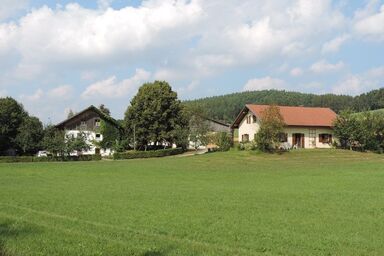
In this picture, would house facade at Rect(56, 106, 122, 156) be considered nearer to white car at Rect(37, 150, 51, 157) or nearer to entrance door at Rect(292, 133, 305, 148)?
white car at Rect(37, 150, 51, 157)

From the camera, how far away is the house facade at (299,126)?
61.6 meters

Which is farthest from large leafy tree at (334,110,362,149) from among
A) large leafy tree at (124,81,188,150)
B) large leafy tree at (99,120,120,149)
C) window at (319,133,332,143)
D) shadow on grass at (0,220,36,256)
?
shadow on grass at (0,220,36,256)

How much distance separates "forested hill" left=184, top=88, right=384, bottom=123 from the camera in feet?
420

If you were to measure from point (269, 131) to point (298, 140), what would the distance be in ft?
30.2

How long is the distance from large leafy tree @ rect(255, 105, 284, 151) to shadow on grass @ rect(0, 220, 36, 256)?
44485 mm

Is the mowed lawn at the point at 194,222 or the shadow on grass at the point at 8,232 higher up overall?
the shadow on grass at the point at 8,232

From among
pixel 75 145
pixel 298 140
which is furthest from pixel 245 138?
pixel 75 145

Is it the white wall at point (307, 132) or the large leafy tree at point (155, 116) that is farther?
the large leafy tree at point (155, 116)

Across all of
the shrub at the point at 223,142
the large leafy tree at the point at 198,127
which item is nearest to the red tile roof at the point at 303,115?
the shrub at the point at 223,142

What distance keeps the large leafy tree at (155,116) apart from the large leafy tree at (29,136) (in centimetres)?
1381

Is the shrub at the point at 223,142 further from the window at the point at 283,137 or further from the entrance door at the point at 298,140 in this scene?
the entrance door at the point at 298,140

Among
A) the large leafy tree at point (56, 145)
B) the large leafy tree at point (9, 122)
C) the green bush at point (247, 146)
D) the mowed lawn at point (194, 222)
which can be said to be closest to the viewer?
the mowed lawn at point (194, 222)

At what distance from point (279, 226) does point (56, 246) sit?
5678 millimetres

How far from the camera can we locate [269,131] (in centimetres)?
5488
